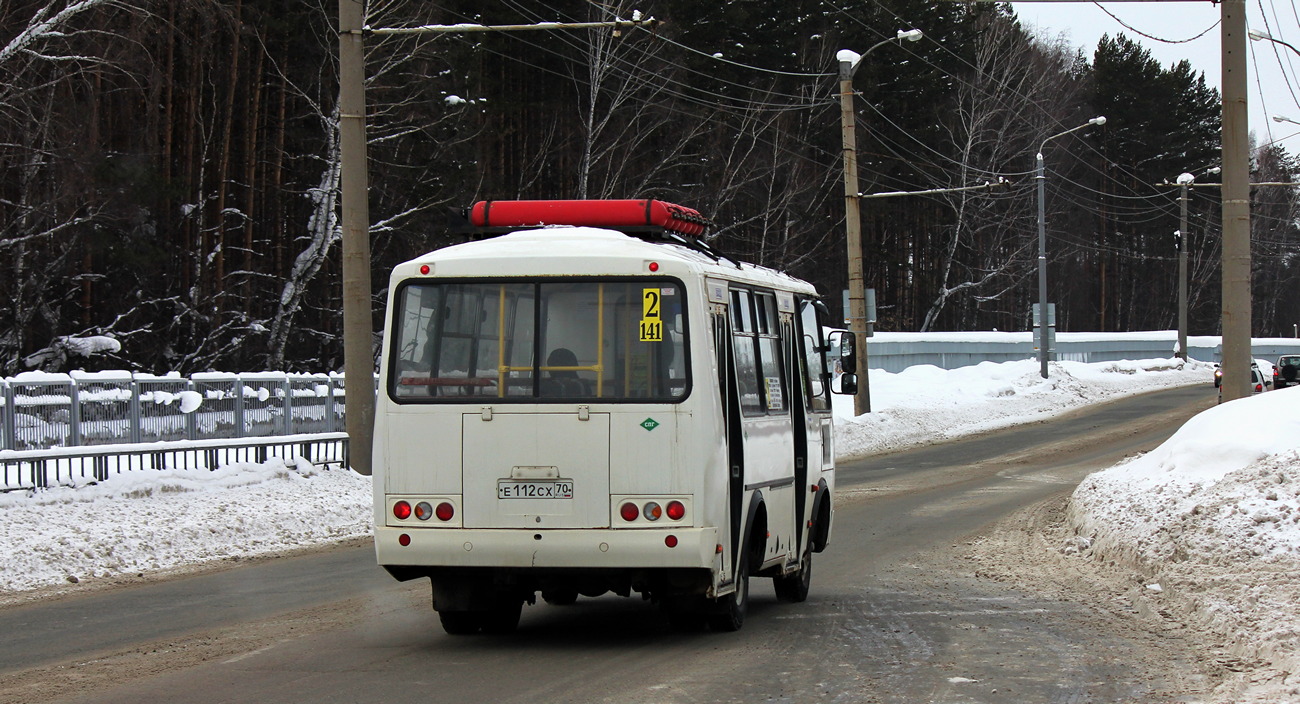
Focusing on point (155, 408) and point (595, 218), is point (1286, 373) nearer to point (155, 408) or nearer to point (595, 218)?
point (155, 408)

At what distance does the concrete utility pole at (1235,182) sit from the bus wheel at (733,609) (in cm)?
917

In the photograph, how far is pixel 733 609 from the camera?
10.3 meters

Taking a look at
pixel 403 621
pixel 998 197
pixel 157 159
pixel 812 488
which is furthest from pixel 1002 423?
pixel 998 197

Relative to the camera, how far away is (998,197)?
77.0 meters

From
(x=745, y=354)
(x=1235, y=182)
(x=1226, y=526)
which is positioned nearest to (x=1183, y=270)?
(x=1235, y=182)

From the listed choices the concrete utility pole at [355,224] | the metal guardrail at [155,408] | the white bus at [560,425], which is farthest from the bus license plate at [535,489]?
the concrete utility pole at [355,224]

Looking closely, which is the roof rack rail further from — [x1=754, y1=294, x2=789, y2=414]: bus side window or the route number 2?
the route number 2

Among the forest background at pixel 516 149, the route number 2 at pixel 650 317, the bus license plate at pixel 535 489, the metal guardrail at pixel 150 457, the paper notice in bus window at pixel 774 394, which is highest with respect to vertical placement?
the forest background at pixel 516 149

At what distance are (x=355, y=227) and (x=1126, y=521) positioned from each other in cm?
1016

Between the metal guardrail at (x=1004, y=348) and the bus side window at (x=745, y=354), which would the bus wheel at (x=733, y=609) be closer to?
the bus side window at (x=745, y=354)

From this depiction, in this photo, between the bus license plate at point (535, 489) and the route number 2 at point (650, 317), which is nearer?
the bus license plate at point (535, 489)

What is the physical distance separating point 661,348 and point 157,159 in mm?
28363

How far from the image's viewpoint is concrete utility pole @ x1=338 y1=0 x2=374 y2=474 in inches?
750

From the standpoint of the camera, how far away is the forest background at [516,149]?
30.9m
